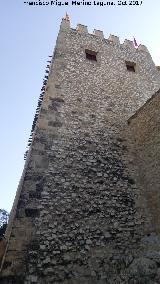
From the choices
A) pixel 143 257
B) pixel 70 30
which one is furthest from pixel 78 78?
pixel 143 257

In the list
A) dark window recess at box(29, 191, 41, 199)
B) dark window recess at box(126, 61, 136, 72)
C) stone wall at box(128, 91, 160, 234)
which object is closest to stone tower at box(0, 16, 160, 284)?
dark window recess at box(29, 191, 41, 199)

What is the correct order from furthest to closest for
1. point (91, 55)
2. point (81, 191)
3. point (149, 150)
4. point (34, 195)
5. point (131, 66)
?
1. point (131, 66)
2. point (91, 55)
3. point (149, 150)
4. point (81, 191)
5. point (34, 195)

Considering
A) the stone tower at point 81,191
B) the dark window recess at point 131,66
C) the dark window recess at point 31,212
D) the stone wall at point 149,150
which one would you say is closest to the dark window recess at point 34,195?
the stone tower at point 81,191

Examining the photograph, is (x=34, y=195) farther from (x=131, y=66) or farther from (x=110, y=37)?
(x=110, y=37)

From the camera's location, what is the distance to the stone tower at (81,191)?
6195 mm

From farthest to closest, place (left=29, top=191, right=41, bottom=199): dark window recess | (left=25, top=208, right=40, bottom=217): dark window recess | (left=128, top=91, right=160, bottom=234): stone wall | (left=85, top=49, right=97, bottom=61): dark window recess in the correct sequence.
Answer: (left=85, top=49, right=97, bottom=61): dark window recess < (left=128, top=91, right=160, bottom=234): stone wall < (left=29, top=191, right=41, bottom=199): dark window recess < (left=25, top=208, right=40, bottom=217): dark window recess

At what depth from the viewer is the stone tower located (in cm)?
620

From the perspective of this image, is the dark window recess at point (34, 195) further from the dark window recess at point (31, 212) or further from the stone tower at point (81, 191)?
the dark window recess at point (31, 212)

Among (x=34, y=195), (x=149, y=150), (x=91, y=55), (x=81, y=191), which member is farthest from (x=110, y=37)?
(x=34, y=195)

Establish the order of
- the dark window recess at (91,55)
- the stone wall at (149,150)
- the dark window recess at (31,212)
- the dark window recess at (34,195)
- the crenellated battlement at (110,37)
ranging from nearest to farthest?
the dark window recess at (31,212) → the dark window recess at (34,195) → the stone wall at (149,150) → the dark window recess at (91,55) → the crenellated battlement at (110,37)

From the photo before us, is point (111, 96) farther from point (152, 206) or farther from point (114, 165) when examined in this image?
point (152, 206)

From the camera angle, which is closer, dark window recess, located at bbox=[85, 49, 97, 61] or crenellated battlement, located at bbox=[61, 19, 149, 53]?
dark window recess, located at bbox=[85, 49, 97, 61]

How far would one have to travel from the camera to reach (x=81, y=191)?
7.52 m

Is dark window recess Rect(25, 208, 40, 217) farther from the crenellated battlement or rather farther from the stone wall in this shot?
the crenellated battlement
